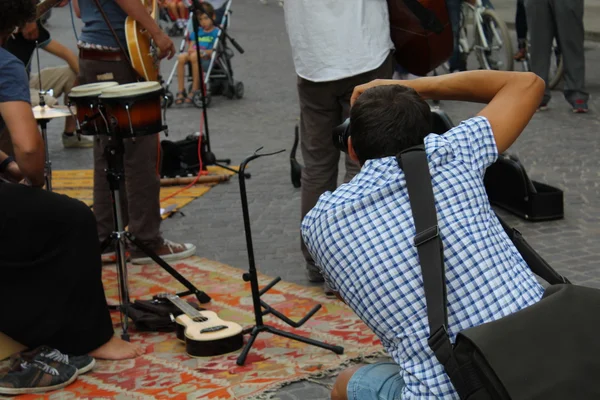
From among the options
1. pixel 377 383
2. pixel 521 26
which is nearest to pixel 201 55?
pixel 521 26

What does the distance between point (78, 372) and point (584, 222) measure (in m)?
3.10

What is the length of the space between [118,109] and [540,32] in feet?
17.9

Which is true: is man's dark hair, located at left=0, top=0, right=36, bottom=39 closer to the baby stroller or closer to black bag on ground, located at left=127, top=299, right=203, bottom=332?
black bag on ground, located at left=127, top=299, right=203, bottom=332

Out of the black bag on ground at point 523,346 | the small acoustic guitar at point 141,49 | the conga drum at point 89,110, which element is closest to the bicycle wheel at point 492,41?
the small acoustic guitar at point 141,49

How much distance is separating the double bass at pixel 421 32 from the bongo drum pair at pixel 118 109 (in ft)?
3.78

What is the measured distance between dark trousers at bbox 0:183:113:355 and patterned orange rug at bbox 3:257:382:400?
8.8 inches

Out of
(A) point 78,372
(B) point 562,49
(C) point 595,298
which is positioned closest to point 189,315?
(A) point 78,372

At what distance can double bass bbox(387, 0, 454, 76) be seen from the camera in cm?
459

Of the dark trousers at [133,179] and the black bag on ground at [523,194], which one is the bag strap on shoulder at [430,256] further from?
the black bag on ground at [523,194]

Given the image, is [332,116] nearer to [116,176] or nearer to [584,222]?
[116,176]

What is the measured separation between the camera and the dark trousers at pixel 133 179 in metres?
5.32

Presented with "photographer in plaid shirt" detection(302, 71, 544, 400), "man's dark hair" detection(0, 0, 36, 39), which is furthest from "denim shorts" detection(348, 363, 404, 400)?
"man's dark hair" detection(0, 0, 36, 39)

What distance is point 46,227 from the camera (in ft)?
13.1

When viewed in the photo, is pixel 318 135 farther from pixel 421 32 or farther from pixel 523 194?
pixel 523 194
